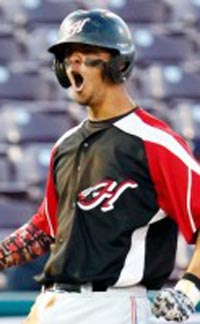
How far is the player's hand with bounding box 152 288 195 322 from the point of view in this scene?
2818 mm

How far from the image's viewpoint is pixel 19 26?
31.4ft

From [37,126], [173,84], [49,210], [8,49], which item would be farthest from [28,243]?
[8,49]

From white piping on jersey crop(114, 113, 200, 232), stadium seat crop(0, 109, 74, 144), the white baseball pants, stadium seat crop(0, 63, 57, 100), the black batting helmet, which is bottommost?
stadium seat crop(0, 109, 74, 144)

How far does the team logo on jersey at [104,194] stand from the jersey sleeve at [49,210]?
8.7 inches

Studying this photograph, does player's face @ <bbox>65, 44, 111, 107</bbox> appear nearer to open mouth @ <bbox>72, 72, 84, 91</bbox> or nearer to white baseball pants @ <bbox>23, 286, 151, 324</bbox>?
open mouth @ <bbox>72, 72, 84, 91</bbox>

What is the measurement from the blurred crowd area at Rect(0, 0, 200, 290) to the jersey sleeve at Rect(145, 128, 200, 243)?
3.57m

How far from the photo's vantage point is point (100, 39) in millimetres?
3027

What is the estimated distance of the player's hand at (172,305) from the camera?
282 cm

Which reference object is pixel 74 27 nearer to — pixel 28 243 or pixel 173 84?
pixel 28 243

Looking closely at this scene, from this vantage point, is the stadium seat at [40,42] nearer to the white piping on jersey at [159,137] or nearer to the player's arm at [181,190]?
the white piping on jersey at [159,137]

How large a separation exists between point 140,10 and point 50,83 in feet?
3.96

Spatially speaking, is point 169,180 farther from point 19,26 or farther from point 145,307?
point 19,26

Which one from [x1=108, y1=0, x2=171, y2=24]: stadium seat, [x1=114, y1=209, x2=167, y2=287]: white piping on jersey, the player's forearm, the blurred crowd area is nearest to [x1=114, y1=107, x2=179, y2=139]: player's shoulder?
[x1=114, y1=209, x2=167, y2=287]: white piping on jersey

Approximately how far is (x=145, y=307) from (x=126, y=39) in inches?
27.7
